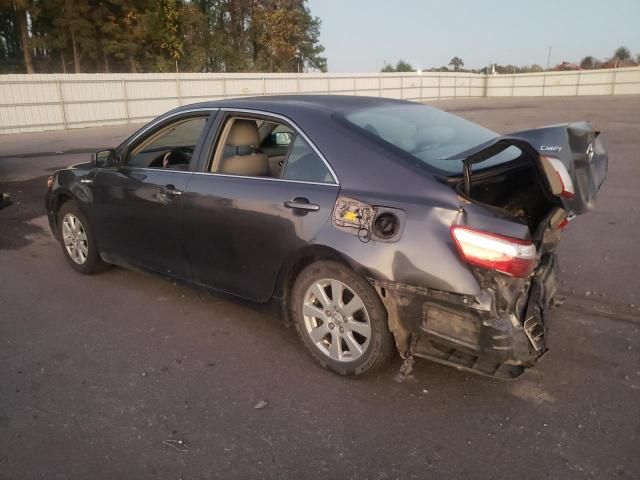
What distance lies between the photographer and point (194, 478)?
2447mm

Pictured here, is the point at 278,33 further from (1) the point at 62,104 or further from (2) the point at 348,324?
(2) the point at 348,324

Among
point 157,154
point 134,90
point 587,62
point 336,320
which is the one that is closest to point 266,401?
point 336,320

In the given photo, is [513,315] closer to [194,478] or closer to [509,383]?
[509,383]

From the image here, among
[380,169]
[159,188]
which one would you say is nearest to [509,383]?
[380,169]

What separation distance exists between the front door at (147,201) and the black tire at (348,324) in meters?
1.11

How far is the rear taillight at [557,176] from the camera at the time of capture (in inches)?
98.9

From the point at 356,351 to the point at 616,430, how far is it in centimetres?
138

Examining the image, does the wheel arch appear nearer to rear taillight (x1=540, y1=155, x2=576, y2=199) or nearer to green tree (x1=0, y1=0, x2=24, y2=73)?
rear taillight (x1=540, y1=155, x2=576, y2=199)

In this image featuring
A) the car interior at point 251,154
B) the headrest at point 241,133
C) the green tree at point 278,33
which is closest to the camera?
the car interior at point 251,154

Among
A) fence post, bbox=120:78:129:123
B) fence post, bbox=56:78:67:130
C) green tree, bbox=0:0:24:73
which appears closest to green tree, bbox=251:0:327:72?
green tree, bbox=0:0:24:73

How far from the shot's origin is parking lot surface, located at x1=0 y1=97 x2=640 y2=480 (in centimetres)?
252

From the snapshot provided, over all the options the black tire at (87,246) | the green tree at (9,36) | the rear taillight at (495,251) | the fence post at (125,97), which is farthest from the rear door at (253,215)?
the green tree at (9,36)

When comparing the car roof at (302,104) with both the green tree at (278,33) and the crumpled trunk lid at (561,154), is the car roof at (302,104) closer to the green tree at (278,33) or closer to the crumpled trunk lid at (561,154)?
the crumpled trunk lid at (561,154)

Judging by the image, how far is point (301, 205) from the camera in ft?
10.4
